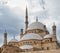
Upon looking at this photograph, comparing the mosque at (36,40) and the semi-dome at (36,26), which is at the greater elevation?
the semi-dome at (36,26)

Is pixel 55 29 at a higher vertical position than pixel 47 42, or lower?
higher

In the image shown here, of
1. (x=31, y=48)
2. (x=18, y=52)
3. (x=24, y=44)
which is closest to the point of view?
(x=18, y=52)

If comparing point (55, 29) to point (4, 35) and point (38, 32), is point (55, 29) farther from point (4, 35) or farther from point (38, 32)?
point (4, 35)

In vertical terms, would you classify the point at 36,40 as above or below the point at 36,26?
below

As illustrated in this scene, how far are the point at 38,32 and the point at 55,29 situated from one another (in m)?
6.52

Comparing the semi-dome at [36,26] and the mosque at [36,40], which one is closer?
the mosque at [36,40]

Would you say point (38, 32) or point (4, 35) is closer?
point (4, 35)

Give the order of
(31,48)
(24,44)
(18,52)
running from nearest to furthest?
(18,52)
(31,48)
(24,44)

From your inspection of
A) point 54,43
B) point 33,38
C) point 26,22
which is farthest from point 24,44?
point 26,22

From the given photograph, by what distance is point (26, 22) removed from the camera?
147 ft

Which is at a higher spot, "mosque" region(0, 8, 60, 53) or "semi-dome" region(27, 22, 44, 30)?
"semi-dome" region(27, 22, 44, 30)

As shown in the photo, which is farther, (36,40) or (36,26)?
(36,26)

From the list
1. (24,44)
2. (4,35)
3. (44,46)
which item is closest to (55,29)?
(44,46)

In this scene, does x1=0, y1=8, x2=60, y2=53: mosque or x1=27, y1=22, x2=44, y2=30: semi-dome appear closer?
x1=0, y1=8, x2=60, y2=53: mosque
